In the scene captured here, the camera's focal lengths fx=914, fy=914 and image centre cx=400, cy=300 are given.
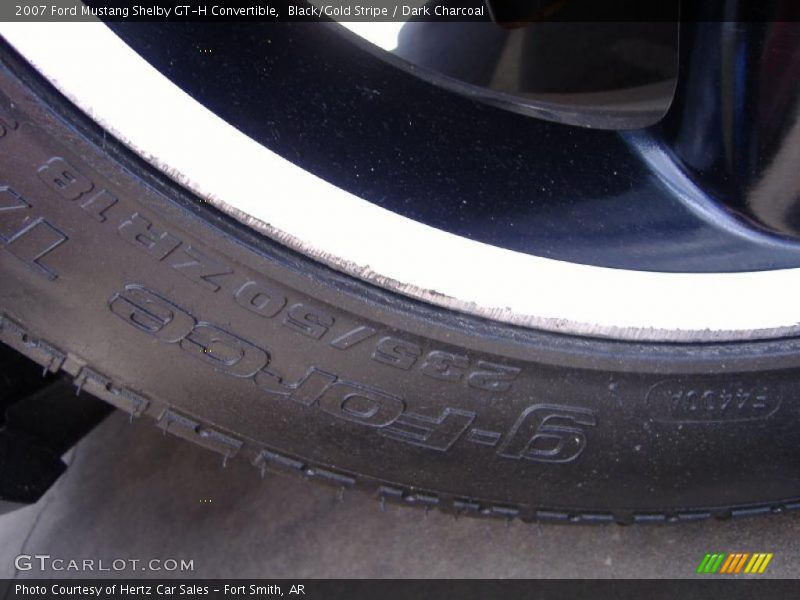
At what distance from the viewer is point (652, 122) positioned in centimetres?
76

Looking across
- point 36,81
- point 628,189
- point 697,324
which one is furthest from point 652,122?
point 36,81

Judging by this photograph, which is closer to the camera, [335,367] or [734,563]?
[335,367]

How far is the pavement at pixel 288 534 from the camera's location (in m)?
0.89

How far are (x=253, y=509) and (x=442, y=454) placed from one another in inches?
13.2

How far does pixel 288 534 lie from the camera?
0.95m

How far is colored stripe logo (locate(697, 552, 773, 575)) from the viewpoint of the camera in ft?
2.84

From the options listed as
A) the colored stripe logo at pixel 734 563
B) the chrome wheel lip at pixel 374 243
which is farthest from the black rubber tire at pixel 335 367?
the colored stripe logo at pixel 734 563

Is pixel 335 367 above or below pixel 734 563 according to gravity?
below

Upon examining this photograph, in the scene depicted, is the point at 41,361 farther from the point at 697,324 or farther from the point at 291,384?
the point at 697,324

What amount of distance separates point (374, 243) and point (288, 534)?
43 centimetres
